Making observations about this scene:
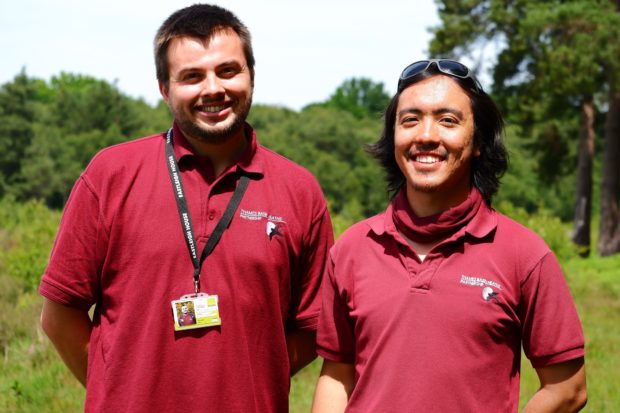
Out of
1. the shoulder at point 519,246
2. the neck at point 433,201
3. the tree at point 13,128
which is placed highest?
the tree at point 13,128

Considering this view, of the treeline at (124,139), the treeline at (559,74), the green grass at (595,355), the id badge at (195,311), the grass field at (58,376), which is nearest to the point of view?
the id badge at (195,311)

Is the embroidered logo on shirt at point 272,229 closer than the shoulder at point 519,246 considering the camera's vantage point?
No

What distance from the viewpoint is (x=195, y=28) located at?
3.42 m

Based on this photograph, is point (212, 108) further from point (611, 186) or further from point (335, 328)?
point (611, 186)

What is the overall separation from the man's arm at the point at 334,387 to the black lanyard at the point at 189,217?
21.7 inches

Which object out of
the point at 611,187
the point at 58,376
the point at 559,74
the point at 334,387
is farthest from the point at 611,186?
the point at 334,387

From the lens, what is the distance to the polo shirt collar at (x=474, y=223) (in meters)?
2.94

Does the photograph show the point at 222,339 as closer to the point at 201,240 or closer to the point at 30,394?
the point at 201,240

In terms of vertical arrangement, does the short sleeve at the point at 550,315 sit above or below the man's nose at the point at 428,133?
below

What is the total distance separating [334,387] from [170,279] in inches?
27.5

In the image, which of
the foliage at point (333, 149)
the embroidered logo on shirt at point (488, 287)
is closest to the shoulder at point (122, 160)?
the embroidered logo on shirt at point (488, 287)

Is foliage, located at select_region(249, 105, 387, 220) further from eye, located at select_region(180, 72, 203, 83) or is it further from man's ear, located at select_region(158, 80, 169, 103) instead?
eye, located at select_region(180, 72, 203, 83)

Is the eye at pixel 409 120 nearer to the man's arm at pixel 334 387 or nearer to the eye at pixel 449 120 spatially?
the eye at pixel 449 120

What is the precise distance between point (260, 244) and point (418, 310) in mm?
742
